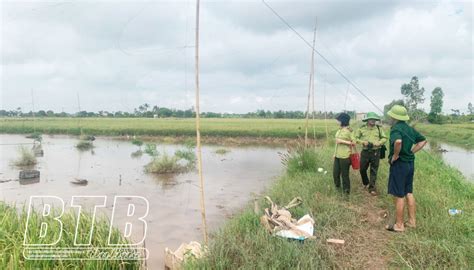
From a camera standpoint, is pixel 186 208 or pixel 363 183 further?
pixel 186 208

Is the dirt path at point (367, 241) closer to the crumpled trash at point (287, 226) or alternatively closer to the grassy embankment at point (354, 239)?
the grassy embankment at point (354, 239)

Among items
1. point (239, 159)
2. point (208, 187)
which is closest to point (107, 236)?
point (208, 187)

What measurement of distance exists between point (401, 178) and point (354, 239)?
3.21 ft

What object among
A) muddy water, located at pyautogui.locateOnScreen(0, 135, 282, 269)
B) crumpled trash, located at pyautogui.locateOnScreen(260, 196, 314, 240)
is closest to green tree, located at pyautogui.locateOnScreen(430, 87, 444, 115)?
muddy water, located at pyautogui.locateOnScreen(0, 135, 282, 269)

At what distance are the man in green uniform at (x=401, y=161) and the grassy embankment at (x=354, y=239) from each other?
8.5 inches

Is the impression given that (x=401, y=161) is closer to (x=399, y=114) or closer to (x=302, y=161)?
(x=399, y=114)

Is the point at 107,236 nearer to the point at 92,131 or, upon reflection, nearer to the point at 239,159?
the point at 239,159

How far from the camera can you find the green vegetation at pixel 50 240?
3.39 m

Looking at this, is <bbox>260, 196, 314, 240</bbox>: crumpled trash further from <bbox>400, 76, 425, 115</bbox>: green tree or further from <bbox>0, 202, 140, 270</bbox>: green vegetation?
<bbox>400, 76, 425, 115</bbox>: green tree

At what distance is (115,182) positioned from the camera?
34.4ft

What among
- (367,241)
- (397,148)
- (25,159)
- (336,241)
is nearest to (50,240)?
(336,241)

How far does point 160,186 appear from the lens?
10.0 m

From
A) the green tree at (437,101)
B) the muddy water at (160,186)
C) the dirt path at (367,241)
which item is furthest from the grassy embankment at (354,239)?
the green tree at (437,101)

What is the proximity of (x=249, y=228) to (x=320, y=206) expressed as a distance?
129 centimetres
